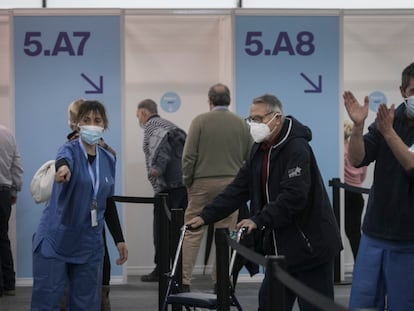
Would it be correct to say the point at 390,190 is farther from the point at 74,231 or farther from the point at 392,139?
the point at 74,231

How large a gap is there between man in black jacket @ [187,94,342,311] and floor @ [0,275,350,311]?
2.41m

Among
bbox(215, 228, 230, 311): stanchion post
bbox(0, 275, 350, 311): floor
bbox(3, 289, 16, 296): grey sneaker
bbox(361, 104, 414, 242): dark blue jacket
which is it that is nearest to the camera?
bbox(361, 104, 414, 242): dark blue jacket

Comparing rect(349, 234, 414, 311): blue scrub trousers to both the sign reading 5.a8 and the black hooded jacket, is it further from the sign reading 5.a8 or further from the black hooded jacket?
the sign reading 5.a8

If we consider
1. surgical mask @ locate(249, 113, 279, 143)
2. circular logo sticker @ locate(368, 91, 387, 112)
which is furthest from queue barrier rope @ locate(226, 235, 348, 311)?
circular logo sticker @ locate(368, 91, 387, 112)

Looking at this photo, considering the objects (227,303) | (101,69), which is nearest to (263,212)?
(227,303)

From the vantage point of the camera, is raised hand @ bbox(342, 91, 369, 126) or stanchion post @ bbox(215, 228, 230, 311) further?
stanchion post @ bbox(215, 228, 230, 311)

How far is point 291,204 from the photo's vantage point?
4.36 meters

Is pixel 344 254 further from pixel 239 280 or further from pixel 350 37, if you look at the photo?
pixel 350 37

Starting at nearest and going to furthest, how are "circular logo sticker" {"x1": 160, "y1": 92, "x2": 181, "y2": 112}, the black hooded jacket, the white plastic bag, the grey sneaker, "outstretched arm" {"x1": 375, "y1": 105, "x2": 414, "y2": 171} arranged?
"outstretched arm" {"x1": 375, "y1": 105, "x2": 414, "y2": 171}, the black hooded jacket, the white plastic bag, the grey sneaker, "circular logo sticker" {"x1": 160, "y1": 92, "x2": 181, "y2": 112}

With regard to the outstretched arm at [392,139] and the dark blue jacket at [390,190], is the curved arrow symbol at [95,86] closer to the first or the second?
the dark blue jacket at [390,190]

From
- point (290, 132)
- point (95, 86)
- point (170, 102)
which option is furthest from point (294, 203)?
point (170, 102)

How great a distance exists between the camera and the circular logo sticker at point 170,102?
931 centimetres

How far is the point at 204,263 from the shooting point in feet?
30.0

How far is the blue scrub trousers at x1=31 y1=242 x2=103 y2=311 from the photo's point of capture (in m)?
4.73
